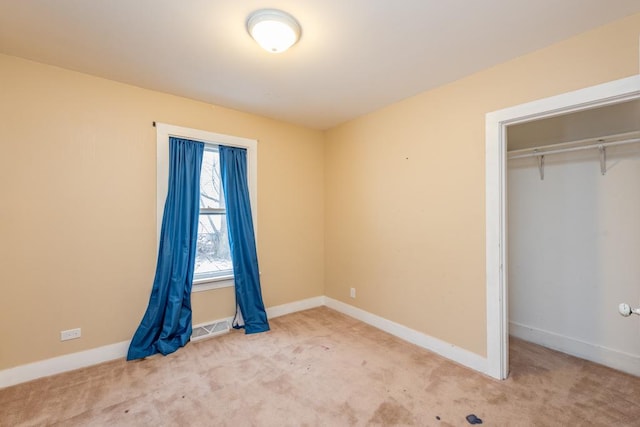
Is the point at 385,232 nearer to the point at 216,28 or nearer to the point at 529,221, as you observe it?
the point at 529,221

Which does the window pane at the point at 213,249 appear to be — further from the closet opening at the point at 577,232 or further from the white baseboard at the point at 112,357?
the closet opening at the point at 577,232

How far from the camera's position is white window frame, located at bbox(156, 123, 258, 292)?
2.77 m

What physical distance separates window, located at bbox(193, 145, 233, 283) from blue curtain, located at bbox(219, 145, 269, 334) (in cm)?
15

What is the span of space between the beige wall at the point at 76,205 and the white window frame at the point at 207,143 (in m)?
0.06

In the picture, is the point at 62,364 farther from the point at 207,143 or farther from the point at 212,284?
the point at 207,143

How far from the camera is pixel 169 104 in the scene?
9.32 ft

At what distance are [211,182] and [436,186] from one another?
2469mm

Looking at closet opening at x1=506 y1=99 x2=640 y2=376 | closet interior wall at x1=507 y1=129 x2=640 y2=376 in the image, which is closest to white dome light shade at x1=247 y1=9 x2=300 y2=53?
closet opening at x1=506 y1=99 x2=640 y2=376

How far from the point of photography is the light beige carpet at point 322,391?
1.81m

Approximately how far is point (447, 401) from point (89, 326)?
9.89 feet

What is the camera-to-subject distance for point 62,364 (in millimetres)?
2320

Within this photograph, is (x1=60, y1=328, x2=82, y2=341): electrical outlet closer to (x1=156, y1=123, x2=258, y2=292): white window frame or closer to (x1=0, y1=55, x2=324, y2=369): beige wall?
(x1=0, y1=55, x2=324, y2=369): beige wall

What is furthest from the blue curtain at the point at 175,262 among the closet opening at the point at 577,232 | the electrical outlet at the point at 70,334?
the closet opening at the point at 577,232

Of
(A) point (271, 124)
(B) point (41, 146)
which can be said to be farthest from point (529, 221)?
(B) point (41, 146)
